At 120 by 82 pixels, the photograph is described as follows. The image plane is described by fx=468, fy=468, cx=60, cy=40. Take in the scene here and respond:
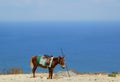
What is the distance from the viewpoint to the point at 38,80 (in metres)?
21.1

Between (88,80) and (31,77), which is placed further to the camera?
(31,77)

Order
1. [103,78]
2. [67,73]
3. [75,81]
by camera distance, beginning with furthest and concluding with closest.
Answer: [67,73] → [103,78] → [75,81]

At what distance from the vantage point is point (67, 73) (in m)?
23.5

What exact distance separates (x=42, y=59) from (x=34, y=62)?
1.53 ft

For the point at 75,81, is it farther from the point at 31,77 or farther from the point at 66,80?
the point at 31,77

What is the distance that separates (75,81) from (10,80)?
296 centimetres

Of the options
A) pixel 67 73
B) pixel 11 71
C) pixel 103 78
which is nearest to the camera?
pixel 103 78

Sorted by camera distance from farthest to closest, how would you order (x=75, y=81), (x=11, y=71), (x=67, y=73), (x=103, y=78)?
(x=11, y=71) < (x=67, y=73) < (x=103, y=78) < (x=75, y=81)

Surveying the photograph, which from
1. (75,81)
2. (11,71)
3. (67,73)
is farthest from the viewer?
(11,71)

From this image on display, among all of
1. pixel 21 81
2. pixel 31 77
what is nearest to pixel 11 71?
pixel 31 77

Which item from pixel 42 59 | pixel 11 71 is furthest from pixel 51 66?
pixel 11 71

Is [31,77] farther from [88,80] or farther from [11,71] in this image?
[11,71]

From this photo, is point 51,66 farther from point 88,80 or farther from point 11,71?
point 11,71

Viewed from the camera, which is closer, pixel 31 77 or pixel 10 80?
pixel 10 80
